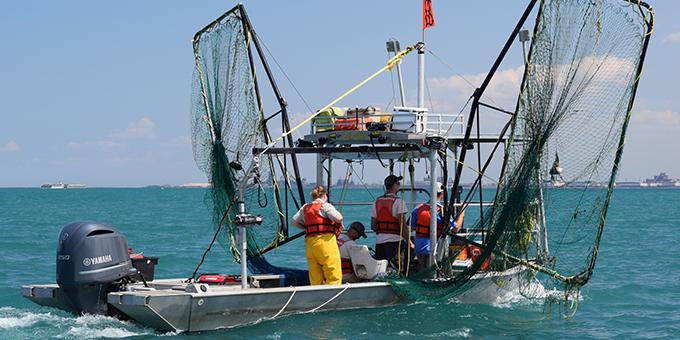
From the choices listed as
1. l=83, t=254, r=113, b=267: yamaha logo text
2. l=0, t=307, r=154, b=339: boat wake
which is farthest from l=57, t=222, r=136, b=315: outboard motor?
l=0, t=307, r=154, b=339: boat wake

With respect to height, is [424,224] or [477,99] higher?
[477,99]

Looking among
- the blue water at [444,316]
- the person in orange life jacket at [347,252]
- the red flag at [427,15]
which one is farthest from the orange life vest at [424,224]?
the red flag at [427,15]

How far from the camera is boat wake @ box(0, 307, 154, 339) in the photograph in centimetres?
1227

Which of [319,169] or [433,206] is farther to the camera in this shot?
[319,169]

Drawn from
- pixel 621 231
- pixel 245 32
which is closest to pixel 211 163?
pixel 245 32

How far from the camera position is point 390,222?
48.0ft

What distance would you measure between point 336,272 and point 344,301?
41 centimetres

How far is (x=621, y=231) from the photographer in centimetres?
4100

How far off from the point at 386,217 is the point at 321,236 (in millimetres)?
1468

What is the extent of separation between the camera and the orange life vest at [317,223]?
44.0ft

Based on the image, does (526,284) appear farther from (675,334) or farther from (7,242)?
(7,242)

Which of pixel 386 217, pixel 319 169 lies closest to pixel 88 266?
pixel 386 217

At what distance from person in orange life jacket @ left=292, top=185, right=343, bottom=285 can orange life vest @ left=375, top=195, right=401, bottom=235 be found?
3.73 ft

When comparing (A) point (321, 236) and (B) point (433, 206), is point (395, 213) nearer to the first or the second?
(B) point (433, 206)
